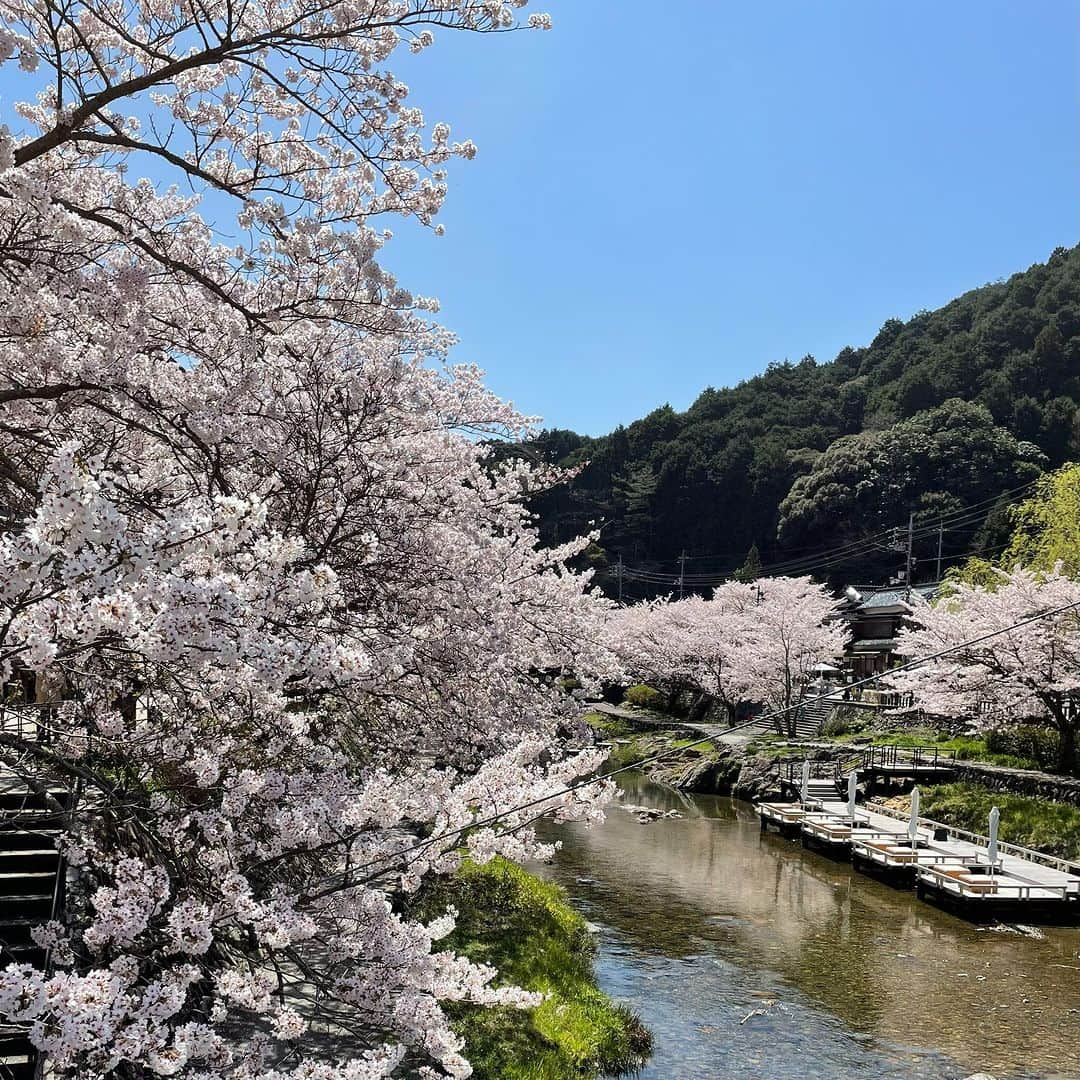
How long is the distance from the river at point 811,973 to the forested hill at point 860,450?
3392cm

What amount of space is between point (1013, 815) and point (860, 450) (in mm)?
42165

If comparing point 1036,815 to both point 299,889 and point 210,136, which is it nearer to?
point 299,889

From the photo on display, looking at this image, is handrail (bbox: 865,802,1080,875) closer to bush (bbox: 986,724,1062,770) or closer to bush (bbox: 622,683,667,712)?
bush (bbox: 986,724,1062,770)

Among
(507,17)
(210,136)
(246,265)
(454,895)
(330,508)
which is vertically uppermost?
(507,17)

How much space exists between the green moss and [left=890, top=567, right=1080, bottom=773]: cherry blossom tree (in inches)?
411

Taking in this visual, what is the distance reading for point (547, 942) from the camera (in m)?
10.8

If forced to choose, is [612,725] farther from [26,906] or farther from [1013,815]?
[26,906]

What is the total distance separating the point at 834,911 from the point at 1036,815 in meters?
6.00

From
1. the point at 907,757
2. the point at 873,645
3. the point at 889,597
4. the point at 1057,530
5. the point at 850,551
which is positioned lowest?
the point at 907,757

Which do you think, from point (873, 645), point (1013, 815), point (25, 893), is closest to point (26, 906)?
point (25, 893)

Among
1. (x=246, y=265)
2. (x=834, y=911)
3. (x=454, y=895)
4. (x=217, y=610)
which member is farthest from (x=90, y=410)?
(x=834, y=911)

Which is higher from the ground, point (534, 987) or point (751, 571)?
point (751, 571)

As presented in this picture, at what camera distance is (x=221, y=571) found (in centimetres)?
278

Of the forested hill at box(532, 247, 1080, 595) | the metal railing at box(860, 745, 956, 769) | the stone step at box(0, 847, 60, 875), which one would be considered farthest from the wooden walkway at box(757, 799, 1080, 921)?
the forested hill at box(532, 247, 1080, 595)
